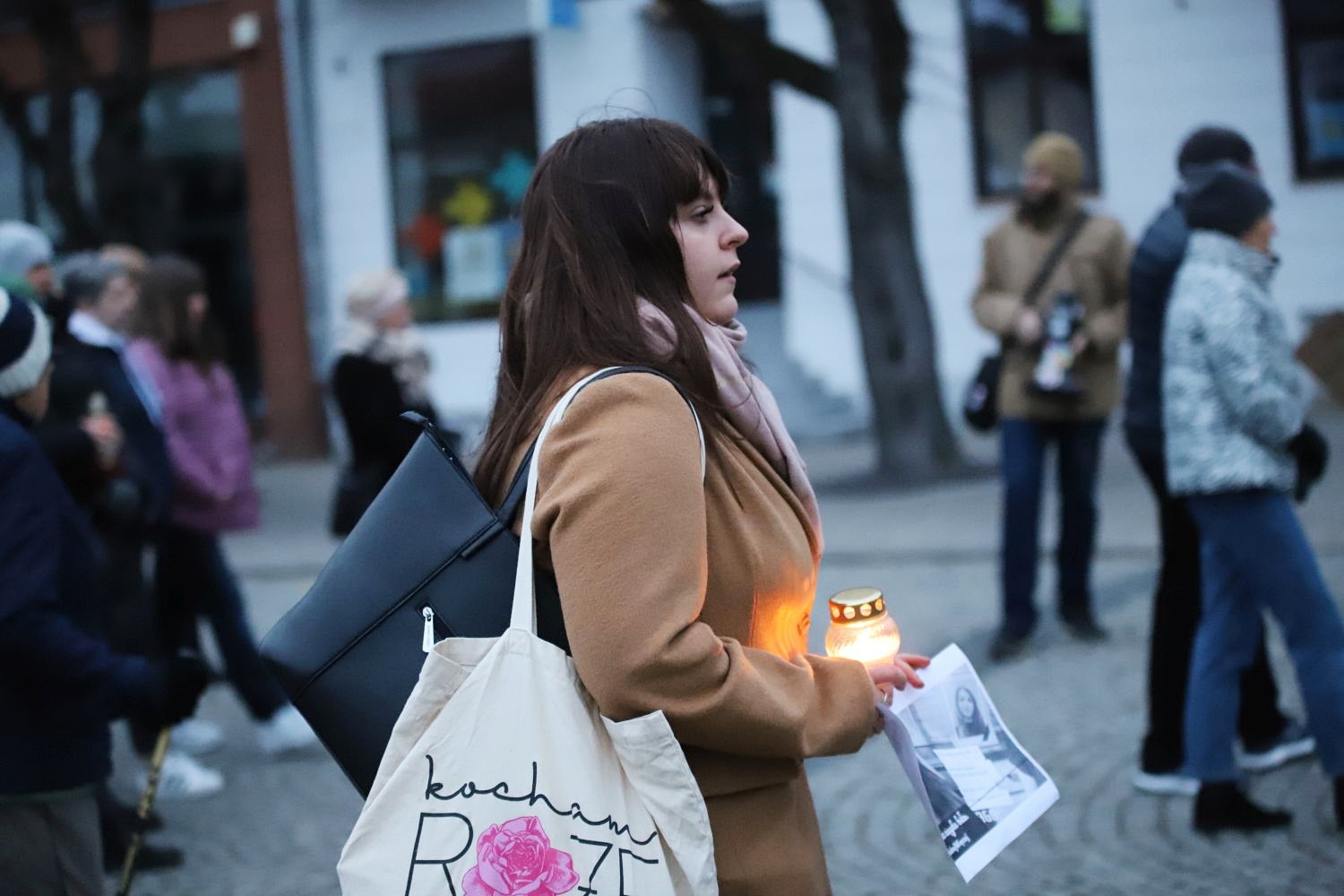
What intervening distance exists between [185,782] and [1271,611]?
365cm

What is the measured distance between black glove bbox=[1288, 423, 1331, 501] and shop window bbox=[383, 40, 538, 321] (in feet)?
42.8

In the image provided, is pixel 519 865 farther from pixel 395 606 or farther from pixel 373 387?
pixel 373 387

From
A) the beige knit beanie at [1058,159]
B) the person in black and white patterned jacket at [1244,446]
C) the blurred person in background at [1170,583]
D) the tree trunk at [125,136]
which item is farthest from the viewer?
the tree trunk at [125,136]

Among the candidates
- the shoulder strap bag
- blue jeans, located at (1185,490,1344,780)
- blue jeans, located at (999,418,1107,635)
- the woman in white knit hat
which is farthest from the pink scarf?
the shoulder strap bag

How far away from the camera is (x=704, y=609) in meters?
2.23

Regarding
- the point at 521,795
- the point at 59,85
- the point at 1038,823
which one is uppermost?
the point at 59,85

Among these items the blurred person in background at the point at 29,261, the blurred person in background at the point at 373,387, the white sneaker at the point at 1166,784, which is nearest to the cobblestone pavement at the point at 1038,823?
the white sneaker at the point at 1166,784

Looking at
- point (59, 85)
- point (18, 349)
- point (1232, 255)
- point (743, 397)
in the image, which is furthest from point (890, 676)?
point (59, 85)

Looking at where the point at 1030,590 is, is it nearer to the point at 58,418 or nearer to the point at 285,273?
the point at 58,418

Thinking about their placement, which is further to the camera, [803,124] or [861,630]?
[803,124]

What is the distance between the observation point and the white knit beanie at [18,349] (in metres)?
3.15

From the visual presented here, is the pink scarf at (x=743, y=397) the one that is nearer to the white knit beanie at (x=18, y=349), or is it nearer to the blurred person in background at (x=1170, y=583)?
the white knit beanie at (x=18, y=349)

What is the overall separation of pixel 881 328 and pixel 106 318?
21.8 feet

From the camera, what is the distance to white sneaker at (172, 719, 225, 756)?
6.55m
